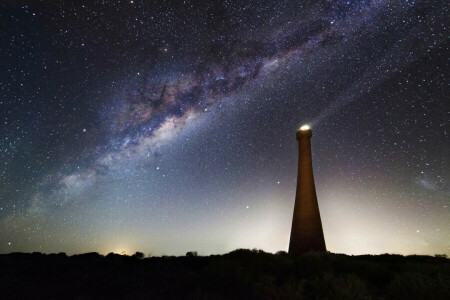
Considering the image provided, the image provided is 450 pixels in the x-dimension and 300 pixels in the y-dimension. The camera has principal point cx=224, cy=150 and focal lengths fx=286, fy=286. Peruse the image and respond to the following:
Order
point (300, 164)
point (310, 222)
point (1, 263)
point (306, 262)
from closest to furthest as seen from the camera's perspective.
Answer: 1. point (306, 262)
2. point (1, 263)
3. point (310, 222)
4. point (300, 164)

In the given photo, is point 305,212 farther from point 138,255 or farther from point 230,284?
point 230,284

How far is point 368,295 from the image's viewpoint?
805cm

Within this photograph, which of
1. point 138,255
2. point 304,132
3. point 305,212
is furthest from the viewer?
point 304,132

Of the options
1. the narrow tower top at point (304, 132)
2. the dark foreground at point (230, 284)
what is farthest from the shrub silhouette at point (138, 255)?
the narrow tower top at point (304, 132)

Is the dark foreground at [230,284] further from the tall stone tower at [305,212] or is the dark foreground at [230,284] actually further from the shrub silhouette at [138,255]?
the tall stone tower at [305,212]

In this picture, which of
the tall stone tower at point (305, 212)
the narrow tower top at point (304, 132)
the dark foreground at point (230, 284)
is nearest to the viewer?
the dark foreground at point (230, 284)

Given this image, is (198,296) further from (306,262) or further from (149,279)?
(306,262)

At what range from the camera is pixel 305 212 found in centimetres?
2706

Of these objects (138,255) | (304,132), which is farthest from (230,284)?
(304,132)

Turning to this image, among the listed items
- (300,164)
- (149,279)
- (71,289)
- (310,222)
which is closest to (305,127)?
(300,164)

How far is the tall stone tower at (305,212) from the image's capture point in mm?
25844

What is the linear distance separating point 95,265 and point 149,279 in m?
5.25

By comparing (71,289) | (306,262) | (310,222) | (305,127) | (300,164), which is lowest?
(71,289)

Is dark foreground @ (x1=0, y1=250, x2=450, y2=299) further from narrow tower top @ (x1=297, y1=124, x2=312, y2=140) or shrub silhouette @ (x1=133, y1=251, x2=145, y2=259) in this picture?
narrow tower top @ (x1=297, y1=124, x2=312, y2=140)
